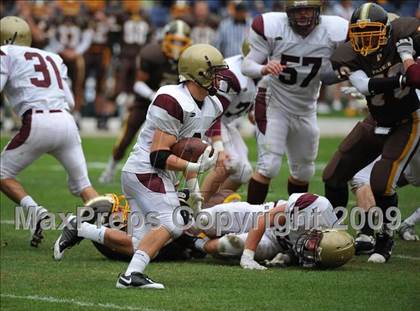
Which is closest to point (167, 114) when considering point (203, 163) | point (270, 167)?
point (203, 163)

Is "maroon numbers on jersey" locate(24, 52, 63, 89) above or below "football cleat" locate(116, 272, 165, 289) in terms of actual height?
above

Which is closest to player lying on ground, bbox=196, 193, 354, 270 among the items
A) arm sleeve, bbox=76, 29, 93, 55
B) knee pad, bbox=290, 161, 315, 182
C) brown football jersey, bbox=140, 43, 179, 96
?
knee pad, bbox=290, 161, 315, 182

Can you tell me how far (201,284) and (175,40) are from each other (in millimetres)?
4498

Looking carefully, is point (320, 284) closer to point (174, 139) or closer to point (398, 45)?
point (174, 139)

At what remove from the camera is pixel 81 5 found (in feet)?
62.4

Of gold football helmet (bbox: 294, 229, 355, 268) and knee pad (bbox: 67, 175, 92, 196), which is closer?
gold football helmet (bbox: 294, 229, 355, 268)

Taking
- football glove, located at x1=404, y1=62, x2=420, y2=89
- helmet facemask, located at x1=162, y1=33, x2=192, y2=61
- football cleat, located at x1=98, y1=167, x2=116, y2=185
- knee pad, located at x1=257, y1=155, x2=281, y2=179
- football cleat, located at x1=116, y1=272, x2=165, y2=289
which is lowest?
football cleat, located at x1=98, y1=167, x2=116, y2=185

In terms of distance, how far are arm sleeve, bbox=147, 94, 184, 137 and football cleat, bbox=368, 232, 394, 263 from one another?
1.71 metres

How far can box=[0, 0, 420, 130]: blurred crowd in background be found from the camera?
54.4ft

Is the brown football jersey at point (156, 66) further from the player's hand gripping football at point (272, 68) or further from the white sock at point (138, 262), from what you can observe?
the white sock at point (138, 262)

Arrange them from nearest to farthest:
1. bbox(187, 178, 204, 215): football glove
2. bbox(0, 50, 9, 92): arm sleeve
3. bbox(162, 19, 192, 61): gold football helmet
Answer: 1. bbox(187, 178, 204, 215): football glove
2. bbox(0, 50, 9, 92): arm sleeve
3. bbox(162, 19, 192, 61): gold football helmet

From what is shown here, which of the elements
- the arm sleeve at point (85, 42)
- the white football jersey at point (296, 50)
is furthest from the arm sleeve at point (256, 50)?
the arm sleeve at point (85, 42)

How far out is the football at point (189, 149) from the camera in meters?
5.98

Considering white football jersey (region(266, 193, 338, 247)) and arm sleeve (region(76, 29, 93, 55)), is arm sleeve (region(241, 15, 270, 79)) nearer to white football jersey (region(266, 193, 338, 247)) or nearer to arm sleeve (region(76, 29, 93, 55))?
white football jersey (region(266, 193, 338, 247))
